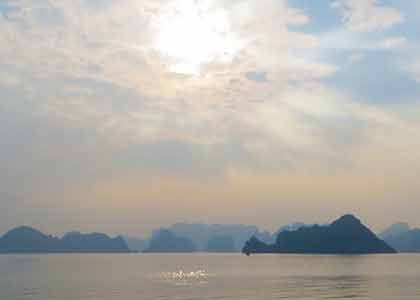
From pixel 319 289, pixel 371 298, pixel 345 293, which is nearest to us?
pixel 371 298

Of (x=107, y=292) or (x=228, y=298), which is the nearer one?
(x=228, y=298)

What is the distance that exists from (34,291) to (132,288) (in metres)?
24.6

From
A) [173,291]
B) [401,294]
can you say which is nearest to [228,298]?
[173,291]

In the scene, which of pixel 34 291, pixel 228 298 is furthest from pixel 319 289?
pixel 34 291

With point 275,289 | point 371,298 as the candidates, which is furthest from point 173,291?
point 371,298

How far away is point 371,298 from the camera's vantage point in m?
125

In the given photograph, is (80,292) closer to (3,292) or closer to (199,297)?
(3,292)

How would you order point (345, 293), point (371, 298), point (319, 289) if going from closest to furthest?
point (371, 298) < point (345, 293) < point (319, 289)

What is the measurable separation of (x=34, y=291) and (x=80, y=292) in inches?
523

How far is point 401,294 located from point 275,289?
104ft

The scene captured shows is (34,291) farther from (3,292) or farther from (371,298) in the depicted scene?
(371,298)

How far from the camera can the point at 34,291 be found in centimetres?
14750

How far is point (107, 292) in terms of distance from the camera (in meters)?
141

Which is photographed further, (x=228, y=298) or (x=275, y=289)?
(x=275, y=289)
